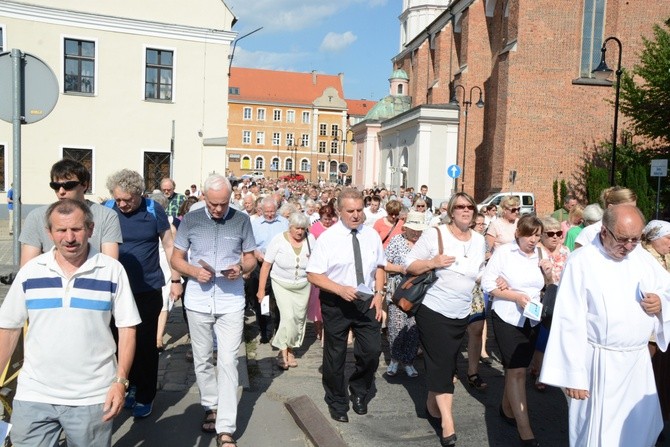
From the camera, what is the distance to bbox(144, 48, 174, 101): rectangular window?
87.0ft

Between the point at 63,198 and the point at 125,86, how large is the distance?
2391cm

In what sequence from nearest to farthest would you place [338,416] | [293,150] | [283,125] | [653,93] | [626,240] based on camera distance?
[626,240] → [338,416] → [653,93] → [293,150] → [283,125]

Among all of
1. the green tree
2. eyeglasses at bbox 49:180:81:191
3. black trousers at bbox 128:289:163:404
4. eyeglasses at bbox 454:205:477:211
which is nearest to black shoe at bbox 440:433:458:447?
eyeglasses at bbox 454:205:477:211

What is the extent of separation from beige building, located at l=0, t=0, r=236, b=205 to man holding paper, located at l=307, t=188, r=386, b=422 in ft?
68.3

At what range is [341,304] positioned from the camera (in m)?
5.58

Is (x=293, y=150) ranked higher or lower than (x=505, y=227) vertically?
higher

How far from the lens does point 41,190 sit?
83.4 feet

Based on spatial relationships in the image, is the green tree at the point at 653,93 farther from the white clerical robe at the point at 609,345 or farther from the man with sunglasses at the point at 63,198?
the man with sunglasses at the point at 63,198

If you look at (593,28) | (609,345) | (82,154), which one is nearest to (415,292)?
(609,345)

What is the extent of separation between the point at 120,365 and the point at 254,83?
101 m

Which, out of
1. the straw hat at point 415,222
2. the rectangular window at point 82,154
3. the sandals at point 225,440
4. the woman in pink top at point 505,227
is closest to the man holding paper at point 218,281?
the sandals at point 225,440

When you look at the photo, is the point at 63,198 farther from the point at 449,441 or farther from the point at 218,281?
the point at 449,441

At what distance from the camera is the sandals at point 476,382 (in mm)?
6566

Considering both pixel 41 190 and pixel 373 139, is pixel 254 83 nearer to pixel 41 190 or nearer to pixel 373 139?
pixel 373 139
